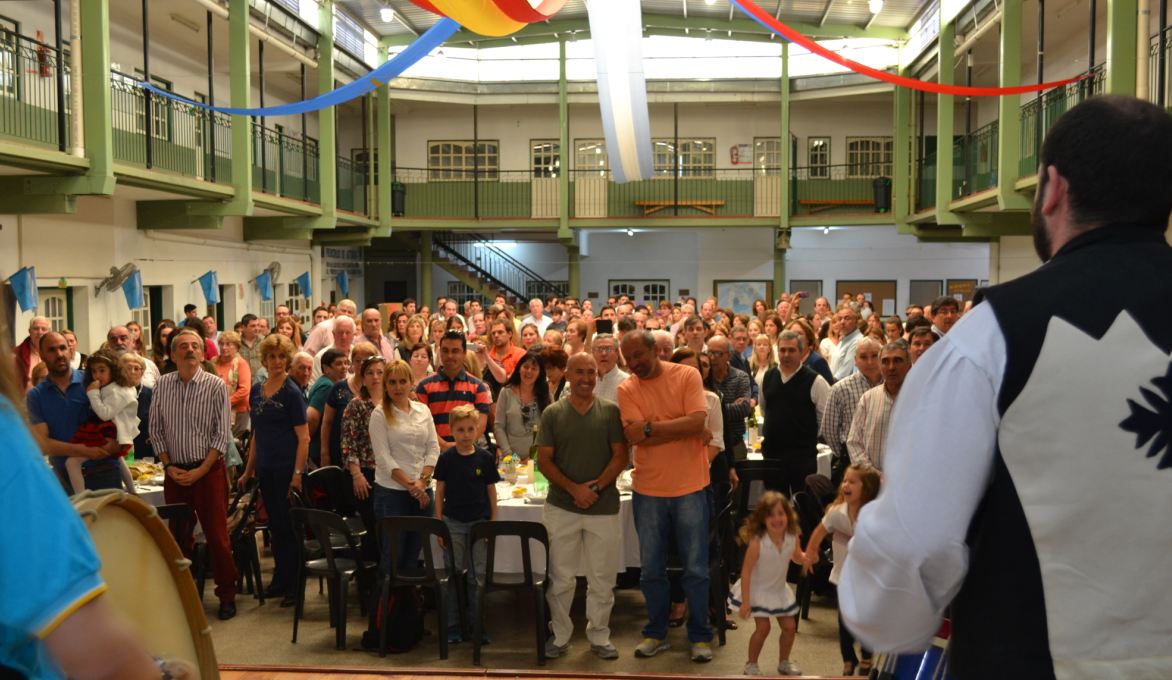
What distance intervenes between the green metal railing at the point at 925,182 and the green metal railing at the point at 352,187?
1189 cm

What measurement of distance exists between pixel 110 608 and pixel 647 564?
5.13 meters

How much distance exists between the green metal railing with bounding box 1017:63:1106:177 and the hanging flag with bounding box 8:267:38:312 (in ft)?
39.2

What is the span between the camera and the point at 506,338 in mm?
10242

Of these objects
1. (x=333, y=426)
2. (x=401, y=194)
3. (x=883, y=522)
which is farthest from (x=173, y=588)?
(x=401, y=194)

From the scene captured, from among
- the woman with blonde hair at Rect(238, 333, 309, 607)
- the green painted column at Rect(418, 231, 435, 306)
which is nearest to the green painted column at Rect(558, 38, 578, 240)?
the green painted column at Rect(418, 231, 435, 306)

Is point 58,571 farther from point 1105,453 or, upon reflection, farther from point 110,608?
point 1105,453

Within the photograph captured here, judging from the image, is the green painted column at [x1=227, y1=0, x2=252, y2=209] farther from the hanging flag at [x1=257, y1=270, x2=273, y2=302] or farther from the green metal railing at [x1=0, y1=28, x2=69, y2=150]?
the hanging flag at [x1=257, y1=270, x2=273, y2=302]

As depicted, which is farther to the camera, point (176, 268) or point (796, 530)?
point (176, 268)

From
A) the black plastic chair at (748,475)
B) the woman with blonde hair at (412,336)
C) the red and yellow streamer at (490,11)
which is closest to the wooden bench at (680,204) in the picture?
the woman with blonde hair at (412,336)

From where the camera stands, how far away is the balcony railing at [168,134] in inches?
515

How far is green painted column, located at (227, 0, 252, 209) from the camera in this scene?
15.6 m

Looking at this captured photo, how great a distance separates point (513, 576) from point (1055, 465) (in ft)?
17.2

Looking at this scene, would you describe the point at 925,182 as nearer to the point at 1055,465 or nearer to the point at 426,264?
the point at 426,264

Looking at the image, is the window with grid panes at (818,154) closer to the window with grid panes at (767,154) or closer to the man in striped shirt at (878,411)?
→ the window with grid panes at (767,154)
